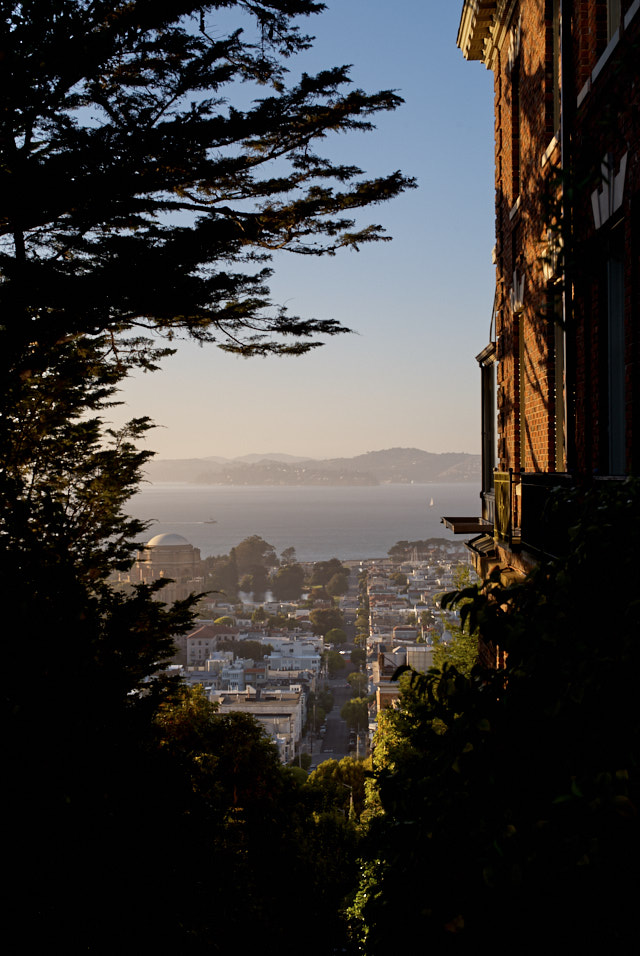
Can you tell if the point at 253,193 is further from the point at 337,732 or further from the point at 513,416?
the point at 337,732

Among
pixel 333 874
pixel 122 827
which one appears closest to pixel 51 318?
pixel 122 827

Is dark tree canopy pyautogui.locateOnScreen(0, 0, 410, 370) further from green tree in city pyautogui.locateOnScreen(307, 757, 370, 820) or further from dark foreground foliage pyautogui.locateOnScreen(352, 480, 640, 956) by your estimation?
green tree in city pyautogui.locateOnScreen(307, 757, 370, 820)

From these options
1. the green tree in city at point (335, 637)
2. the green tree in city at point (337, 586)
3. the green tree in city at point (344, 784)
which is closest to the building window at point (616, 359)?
the green tree in city at point (344, 784)

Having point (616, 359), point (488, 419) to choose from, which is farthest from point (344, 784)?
point (616, 359)

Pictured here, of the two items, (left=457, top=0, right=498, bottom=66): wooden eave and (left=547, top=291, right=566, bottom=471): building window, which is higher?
(left=457, top=0, right=498, bottom=66): wooden eave

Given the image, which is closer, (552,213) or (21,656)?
(552,213)

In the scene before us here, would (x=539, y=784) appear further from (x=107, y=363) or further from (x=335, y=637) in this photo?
(x=335, y=637)

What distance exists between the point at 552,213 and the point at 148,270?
4913 millimetres

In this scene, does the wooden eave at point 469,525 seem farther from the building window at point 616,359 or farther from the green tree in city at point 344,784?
the green tree in city at point 344,784

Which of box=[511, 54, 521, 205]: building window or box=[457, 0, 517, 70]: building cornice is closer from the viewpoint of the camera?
box=[511, 54, 521, 205]: building window

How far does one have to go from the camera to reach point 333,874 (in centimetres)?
1299

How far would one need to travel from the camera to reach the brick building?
5.00 m

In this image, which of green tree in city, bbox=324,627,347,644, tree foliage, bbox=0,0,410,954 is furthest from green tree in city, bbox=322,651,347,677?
tree foliage, bbox=0,0,410,954

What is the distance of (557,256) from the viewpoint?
17.7 feet
